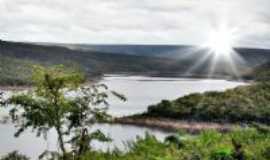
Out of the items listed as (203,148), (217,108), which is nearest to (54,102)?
(203,148)

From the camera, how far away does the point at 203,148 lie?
12.5m

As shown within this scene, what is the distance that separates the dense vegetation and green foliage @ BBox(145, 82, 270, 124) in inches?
4457

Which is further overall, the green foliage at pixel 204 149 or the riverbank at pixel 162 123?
the riverbank at pixel 162 123

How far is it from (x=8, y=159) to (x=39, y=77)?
785 centimetres

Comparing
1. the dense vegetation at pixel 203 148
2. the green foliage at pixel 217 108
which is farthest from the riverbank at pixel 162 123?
the dense vegetation at pixel 203 148

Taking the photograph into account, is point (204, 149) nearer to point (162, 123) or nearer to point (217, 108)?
point (162, 123)

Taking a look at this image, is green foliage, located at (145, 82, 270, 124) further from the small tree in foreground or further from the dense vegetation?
the dense vegetation

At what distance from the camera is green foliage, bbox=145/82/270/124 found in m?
131

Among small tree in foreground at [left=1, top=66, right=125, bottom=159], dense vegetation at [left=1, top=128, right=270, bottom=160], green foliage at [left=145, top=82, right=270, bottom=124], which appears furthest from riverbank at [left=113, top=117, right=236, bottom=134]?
dense vegetation at [left=1, top=128, right=270, bottom=160]

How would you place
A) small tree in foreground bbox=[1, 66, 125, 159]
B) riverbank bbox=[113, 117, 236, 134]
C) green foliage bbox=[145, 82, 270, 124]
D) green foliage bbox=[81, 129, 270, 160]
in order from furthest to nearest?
1. green foliage bbox=[145, 82, 270, 124]
2. riverbank bbox=[113, 117, 236, 134]
3. small tree in foreground bbox=[1, 66, 125, 159]
4. green foliage bbox=[81, 129, 270, 160]

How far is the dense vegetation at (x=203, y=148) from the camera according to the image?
470 inches

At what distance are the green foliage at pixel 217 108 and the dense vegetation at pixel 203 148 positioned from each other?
11320 centimetres

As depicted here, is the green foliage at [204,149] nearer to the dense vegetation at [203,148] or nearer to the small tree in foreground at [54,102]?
the dense vegetation at [203,148]

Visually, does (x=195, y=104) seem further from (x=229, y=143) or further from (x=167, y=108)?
(x=229, y=143)
